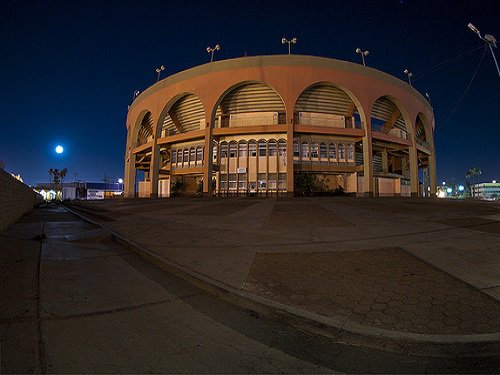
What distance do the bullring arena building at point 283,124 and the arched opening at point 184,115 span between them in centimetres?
19

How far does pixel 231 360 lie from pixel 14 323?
7.81 feet

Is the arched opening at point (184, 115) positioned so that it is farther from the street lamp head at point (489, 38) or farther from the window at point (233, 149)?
the street lamp head at point (489, 38)

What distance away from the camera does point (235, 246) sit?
5.94 meters

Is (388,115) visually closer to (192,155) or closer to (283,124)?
(283,124)

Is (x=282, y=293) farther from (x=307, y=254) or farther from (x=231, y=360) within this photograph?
(x=307, y=254)

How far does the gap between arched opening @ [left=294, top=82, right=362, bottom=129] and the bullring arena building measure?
0.42 feet

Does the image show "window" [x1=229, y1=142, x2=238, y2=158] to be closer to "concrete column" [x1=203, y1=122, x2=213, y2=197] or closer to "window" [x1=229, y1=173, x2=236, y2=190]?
"window" [x1=229, y1=173, x2=236, y2=190]

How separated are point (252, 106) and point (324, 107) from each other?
9.69 metres

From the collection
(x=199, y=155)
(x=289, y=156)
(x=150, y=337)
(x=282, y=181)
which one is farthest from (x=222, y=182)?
(x=150, y=337)

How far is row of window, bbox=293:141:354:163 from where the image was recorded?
31844 millimetres

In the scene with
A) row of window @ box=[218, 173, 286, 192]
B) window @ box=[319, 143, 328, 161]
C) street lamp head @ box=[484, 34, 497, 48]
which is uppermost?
street lamp head @ box=[484, 34, 497, 48]

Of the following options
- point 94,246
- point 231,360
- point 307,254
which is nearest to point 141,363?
point 231,360

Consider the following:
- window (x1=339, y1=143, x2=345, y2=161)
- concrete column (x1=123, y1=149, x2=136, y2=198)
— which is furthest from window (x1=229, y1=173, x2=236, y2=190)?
concrete column (x1=123, y1=149, x2=136, y2=198)

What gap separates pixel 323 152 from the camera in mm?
32469
